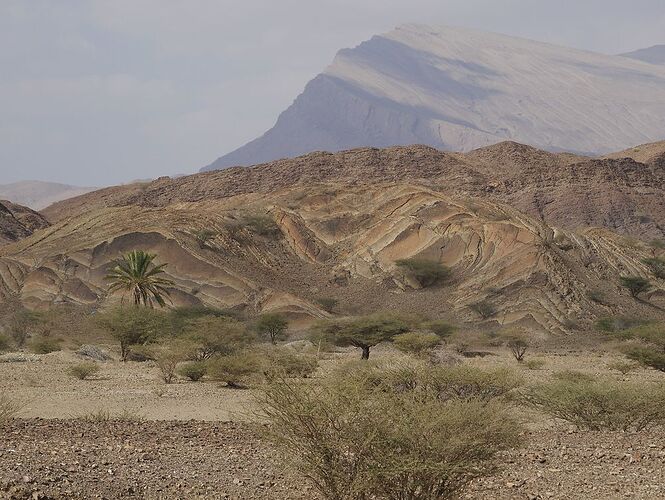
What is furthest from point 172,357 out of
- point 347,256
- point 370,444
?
point 347,256

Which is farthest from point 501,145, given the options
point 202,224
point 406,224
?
point 202,224

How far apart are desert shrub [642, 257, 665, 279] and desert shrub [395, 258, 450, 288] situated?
15996mm

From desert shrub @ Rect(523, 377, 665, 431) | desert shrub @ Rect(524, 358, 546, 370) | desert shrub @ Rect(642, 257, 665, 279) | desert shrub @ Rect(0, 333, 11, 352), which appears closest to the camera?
desert shrub @ Rect(523, 377, 665, 431)

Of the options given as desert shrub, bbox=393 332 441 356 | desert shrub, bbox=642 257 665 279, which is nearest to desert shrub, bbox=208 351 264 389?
desert shrub, bbox=393 332 441 356

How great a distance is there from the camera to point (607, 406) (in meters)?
17.0

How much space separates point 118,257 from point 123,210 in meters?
10.7

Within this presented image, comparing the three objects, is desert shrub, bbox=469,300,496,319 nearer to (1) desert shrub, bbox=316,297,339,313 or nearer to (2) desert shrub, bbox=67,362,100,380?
(1) desert shrub, bbox=316,297,339,313

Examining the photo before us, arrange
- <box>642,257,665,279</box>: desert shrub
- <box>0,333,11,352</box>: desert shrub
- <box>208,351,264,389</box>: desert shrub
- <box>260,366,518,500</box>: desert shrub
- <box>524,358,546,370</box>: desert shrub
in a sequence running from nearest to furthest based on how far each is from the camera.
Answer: <box>260,366,518,500</box>: desert shrub, <box>208,351,264,389</box>: desert shrub, <box>524,358,546,370</box>: desert shrub, <box>0,333,11,352</box>: desert shrub, <box>642,257,665,279</box>: desert shrub

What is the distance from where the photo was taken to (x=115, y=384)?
1043 inches

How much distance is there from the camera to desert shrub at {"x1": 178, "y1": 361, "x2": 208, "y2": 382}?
2764 cm

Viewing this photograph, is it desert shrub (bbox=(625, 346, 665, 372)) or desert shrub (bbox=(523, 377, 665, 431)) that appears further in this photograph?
desert shrub (bbox=(625, 346, 665, 372))

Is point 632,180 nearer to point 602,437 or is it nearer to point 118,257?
point 118,257

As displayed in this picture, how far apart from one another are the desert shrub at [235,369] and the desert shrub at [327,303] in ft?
95.9

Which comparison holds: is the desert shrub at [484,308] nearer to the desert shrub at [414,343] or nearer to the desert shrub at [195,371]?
the desert shrub at [414,343]
